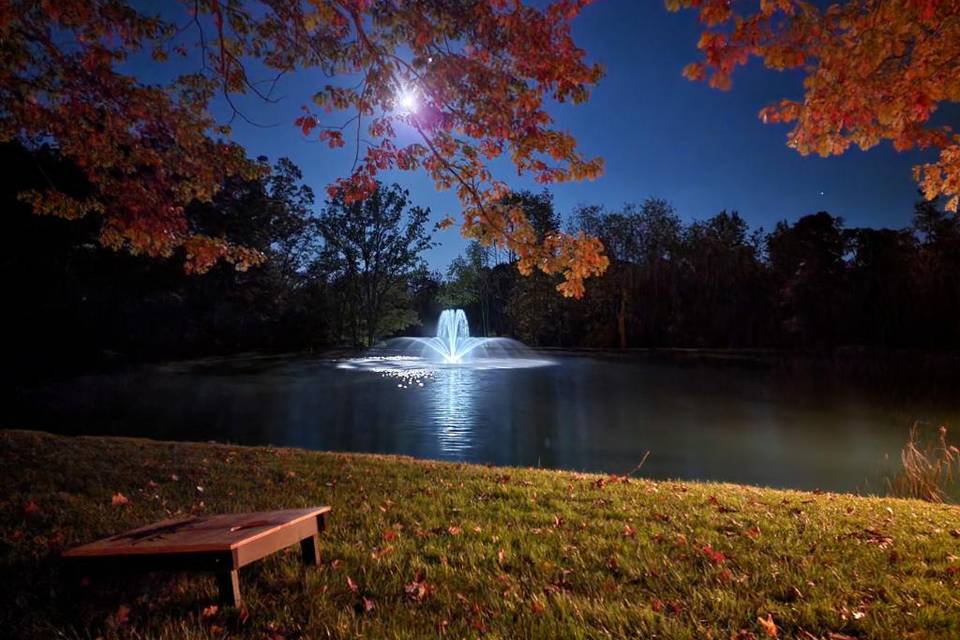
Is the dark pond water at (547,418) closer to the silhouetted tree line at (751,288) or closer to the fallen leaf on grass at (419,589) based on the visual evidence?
the fallen leaf on grass at (419,589)

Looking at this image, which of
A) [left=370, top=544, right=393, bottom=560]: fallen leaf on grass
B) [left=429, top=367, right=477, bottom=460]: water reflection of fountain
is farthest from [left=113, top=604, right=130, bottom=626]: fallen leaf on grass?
[left=429, top=367, right=477, bottom=460]: water reflection of fountain

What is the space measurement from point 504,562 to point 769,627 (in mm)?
1639

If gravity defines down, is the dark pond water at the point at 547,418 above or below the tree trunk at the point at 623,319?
below

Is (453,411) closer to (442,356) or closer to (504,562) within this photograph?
(504,562)

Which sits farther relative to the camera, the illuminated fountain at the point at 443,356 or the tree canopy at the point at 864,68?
the illuminated fountain at the point at 443,356

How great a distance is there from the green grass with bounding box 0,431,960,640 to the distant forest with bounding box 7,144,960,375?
2164 centimetres

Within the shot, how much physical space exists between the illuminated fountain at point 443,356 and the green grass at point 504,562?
48.8 feet

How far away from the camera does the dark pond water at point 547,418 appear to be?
1005 centimetres

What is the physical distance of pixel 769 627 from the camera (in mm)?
2854

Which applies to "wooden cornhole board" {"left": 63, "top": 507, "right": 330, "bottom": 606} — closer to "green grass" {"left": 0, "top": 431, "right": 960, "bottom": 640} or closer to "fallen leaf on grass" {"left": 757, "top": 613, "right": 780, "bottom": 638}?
"green grass" {"left": 0, "top": 431, "right": 960, "bottom": 640}

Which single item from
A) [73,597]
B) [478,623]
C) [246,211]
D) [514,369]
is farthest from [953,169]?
[246,211]

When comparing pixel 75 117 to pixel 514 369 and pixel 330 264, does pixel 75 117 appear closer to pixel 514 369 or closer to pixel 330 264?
pixel 514 369

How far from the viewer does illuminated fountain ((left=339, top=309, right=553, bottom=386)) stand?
88.2ft

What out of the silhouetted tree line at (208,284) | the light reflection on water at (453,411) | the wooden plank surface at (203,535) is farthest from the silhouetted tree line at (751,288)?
the wooden plank surface at (203,535)
